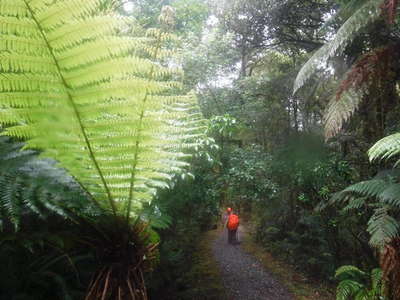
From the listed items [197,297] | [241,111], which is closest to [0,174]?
[197,297]

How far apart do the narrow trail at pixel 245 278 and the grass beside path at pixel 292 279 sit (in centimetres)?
16

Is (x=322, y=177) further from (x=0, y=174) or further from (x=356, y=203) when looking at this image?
(x=0, y=174)

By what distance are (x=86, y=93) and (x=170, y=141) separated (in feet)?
0.98

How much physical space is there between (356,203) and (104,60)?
390 cm

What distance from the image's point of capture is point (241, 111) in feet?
22.6

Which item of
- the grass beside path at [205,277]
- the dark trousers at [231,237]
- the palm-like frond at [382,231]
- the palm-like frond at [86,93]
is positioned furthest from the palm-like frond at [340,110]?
the dark trousers at [231,237]

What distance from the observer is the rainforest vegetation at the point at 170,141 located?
2.79 ft

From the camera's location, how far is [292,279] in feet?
21.8

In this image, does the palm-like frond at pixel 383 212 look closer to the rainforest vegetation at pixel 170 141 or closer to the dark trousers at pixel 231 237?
the rainforest vegetation at pixel 170 141

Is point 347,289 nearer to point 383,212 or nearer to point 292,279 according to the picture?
point 383,212

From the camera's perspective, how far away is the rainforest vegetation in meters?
0.85

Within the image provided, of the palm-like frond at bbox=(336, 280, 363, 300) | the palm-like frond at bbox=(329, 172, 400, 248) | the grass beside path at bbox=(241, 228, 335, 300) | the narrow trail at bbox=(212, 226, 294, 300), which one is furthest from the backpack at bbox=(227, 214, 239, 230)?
the palm-like frond at bbox=(329, 172, 400, 248)

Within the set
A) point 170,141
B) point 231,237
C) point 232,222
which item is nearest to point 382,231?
point 170,141

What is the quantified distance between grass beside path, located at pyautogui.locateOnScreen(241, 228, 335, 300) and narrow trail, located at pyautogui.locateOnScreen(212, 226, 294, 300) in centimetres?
16
